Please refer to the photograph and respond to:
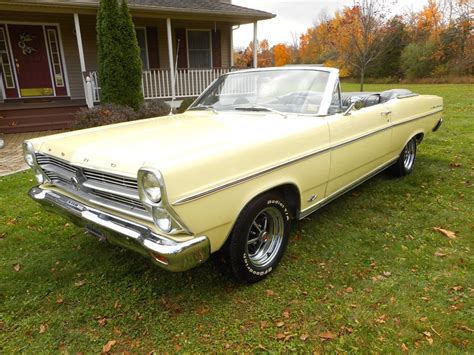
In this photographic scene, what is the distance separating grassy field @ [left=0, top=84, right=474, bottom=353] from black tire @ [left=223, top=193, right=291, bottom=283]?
0.15 m

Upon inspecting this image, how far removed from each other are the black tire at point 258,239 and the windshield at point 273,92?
104 centimetres

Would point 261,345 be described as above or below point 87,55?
below

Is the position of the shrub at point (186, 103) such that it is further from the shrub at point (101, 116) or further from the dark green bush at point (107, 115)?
the shrub at point (101, 116)

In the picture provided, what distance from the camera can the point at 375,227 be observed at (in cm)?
391

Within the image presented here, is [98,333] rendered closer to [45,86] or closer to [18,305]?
[18,305]

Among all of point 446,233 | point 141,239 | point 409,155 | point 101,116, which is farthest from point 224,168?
point 101,116

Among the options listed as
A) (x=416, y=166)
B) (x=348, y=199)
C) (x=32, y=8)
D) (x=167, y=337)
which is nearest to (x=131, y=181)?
(x=167, y=337)

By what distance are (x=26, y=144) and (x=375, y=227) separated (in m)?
3.60

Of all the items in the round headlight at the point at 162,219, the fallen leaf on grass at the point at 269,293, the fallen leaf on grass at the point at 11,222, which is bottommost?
the fallen leaf on grass at the point at 269,293

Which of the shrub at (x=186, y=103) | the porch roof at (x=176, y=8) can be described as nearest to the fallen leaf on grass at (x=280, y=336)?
the shrub at (x=186, y=103)

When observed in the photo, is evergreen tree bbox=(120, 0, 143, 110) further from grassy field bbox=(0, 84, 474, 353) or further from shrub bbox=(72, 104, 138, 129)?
grassy field bbox=(0, 84, 474, 353)

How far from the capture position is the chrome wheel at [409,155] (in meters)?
5.29

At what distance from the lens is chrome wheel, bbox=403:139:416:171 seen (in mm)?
5287

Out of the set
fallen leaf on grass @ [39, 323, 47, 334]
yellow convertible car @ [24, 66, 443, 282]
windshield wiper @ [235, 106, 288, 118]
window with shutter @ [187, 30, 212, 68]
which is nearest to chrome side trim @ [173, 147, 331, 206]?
yellow convertible car @ [24, 66, 443, 282]
